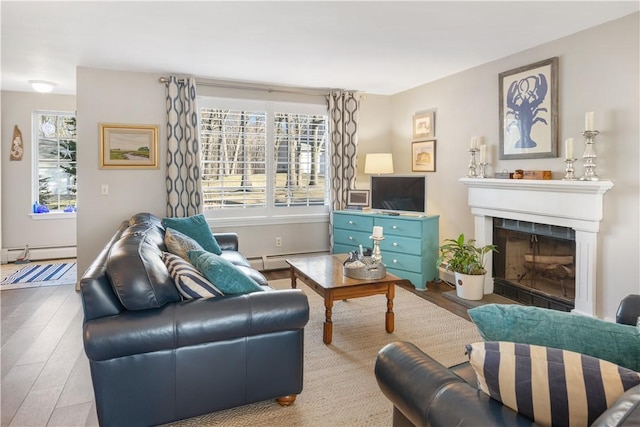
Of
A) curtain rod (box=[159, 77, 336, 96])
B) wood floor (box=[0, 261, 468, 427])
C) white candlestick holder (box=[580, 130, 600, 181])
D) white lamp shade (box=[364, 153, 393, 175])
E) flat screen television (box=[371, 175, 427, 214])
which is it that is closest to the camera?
wood floor (box=[0, 261, 468, 427])

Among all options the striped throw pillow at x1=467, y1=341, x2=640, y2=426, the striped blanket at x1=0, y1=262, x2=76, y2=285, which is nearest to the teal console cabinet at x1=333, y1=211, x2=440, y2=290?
the striped throw pillow at x1=467, y1=341, x2=640, y2=426

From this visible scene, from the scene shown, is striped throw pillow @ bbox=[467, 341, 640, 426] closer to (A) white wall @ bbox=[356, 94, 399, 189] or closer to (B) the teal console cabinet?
(B) the teal console cabinet

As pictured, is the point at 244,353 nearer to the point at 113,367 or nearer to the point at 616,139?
the point at 113,367

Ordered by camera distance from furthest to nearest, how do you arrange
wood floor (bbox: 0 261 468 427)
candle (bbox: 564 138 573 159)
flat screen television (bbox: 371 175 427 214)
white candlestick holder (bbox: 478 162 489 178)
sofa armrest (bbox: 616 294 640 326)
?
1. flat screen television (bbox: 371 175 427 214)
2. white candlestick holder (bbox: 478 162 489 178)
3. candle (bbox: 564 138 573 159)
4. wood floor (bbox: 0 261 468 427)
5. sofa armrest (bbox: 616 294 640 326)

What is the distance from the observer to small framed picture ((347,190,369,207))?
201 inches

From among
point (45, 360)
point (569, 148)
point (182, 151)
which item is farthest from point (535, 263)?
point (45, 360)

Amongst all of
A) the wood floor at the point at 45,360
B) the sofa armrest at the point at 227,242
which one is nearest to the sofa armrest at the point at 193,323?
the wood floor at the point at 45,360

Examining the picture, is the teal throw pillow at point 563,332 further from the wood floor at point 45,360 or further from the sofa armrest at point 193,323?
the wood floor at point 45,360

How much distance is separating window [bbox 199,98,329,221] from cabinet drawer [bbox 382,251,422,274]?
1.29 metres

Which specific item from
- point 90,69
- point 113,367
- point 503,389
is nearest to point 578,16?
point 503,389

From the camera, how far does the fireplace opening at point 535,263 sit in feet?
11.7

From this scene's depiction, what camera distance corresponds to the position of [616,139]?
9.82 feet

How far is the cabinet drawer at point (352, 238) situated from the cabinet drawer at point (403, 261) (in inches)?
11.1

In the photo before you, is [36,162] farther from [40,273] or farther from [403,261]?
[403,261]
